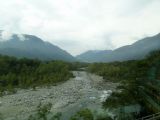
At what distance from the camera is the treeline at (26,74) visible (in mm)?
81875

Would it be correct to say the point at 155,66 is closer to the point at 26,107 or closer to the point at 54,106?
the point at 54,106

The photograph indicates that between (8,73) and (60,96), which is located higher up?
(8,73)

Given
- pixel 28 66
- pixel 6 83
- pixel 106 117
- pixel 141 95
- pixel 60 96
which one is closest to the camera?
pixel 106 117

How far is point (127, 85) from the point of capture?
32438 mm

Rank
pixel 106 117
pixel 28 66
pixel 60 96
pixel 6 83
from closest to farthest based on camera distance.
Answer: pixel 106 117
pixel 60 96
pixel 6 83
pixel 28 66

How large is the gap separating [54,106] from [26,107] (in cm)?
469

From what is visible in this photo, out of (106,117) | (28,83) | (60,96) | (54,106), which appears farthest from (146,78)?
(28,83)

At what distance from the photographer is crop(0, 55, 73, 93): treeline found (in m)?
81.9

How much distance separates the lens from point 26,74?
91.2 m

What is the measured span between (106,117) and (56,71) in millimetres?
82923

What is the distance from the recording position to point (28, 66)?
102000 millimetres

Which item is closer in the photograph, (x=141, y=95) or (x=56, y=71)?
(x=141, y=95)

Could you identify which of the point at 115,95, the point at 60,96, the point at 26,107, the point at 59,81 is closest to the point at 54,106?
the point at 26,107

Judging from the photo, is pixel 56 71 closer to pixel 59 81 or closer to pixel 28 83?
pixel 59 81
